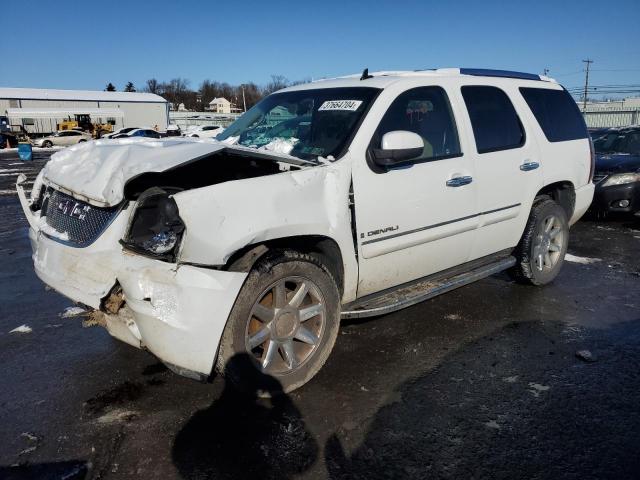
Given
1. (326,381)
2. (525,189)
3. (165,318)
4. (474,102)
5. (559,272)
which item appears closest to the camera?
(165,318)

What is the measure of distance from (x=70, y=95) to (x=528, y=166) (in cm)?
6803

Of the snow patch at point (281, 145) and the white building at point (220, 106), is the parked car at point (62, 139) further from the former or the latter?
the white building at point (220, 106)

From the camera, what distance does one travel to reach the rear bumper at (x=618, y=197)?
7.66 metres

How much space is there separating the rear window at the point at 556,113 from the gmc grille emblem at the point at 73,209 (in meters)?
3.86

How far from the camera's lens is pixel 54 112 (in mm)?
52094

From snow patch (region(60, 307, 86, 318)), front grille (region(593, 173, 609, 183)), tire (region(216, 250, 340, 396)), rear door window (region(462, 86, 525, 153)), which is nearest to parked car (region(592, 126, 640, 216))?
front grille (region(593, 173, 609, 183))

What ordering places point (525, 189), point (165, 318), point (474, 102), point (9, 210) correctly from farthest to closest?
1. point (9, 210)
2. point (525, 189)
3. point (474, 102)
4. point (165, 318)

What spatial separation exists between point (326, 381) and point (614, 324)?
2556mm

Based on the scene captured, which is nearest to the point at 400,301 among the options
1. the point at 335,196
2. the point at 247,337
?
the point at 335,196

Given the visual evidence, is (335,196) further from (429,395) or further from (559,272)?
(559,272)

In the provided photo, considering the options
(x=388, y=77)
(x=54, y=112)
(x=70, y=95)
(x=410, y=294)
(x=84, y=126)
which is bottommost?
(x=410, y=294)

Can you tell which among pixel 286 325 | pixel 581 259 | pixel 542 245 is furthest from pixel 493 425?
pixel 581 259

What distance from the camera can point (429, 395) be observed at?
9.59 ft

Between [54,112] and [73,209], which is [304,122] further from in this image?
[54,112]
